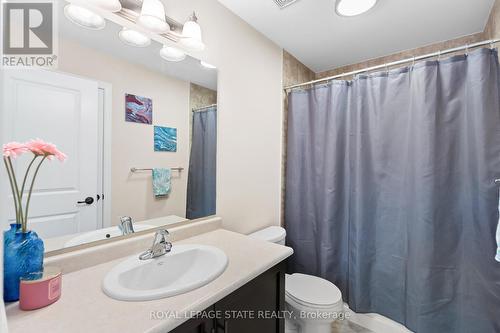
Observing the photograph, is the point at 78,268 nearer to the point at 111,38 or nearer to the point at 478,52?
the point at 111,38

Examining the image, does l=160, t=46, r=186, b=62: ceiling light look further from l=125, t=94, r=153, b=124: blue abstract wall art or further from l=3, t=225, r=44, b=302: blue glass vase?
l=3, t=225, r=44, b=302: blue glass vase

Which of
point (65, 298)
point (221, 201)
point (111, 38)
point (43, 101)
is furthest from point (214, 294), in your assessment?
point (111, 38)

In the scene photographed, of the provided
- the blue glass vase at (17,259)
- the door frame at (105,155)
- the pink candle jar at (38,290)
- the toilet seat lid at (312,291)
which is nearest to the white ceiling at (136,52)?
the door frame at (105,155)

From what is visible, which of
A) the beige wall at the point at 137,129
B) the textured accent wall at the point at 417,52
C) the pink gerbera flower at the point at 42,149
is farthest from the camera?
the textured accent wall at the point at 417,52

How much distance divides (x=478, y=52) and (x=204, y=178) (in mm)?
1720

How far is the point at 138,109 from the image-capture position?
3.75 feet

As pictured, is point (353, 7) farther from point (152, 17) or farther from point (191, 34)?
point (152, 17)

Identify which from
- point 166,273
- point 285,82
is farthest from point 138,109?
point 285,82

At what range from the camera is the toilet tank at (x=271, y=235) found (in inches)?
65.0

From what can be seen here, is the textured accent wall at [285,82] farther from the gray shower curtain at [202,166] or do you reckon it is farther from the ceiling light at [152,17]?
the ceiling light at [152,17]

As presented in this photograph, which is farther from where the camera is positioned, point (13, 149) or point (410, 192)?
point (410, 192)

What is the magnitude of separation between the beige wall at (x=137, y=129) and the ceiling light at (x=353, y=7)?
1.11 metres

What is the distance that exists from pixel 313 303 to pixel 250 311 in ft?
2.03
